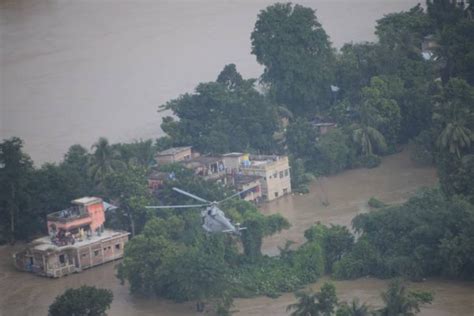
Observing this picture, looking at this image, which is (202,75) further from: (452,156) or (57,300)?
(57,300)

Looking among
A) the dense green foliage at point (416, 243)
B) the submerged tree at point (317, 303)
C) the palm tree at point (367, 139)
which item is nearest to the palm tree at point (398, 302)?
the submerged tree at point (317, 303)

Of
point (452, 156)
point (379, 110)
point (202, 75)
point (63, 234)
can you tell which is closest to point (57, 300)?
point (63, 234)

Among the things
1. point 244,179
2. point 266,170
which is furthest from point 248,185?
point 266,170

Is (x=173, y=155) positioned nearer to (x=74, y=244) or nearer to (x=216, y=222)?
(x=74, y=244)

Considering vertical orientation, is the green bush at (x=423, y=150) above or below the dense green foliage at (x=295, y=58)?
below

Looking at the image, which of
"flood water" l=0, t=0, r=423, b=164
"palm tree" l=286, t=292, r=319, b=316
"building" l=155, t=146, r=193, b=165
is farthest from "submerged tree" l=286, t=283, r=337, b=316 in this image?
"flood water" l=0, t=0, r=423, b=164

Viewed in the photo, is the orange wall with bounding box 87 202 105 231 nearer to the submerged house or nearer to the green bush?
the submerged house

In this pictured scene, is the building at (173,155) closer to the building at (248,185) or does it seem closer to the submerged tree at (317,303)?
the building at (248,185)
